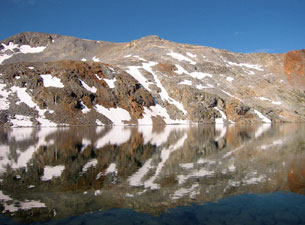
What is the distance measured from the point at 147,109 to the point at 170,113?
8.02 metres

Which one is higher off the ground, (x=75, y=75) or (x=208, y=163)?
(x=75, y=75)

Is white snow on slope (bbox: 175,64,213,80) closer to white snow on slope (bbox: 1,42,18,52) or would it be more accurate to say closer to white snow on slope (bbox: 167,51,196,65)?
white snow on slope (bbox: 167,51,196,65)

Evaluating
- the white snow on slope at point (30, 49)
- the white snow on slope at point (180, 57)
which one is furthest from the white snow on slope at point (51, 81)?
the white snow on slope at point (30, 49)

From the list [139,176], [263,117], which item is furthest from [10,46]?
[139,176]

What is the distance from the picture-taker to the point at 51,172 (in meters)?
17.7

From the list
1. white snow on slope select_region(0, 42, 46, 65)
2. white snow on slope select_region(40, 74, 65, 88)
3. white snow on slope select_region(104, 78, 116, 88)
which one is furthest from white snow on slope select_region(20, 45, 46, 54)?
white snow on slope select_region(104, 78, 116, 88)

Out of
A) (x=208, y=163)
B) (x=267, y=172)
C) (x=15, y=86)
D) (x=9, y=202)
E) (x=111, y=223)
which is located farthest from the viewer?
(x=15, y=86)

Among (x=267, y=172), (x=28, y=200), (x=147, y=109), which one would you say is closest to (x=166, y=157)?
(x=267, y=172)

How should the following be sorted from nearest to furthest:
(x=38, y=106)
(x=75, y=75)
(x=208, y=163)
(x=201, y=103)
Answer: (x=208, y=163) → (x=38, y=106) → (x=75, y=75) → (x=201, y=103)

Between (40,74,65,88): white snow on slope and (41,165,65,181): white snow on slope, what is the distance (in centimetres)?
6652

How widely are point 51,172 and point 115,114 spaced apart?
64.9 metres

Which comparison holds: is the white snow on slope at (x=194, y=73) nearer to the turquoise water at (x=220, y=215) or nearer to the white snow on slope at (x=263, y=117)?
the white snow on slope at (x=263, y=117)

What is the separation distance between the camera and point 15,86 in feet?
260

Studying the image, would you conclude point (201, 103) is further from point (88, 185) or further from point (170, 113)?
point (88, 185)
